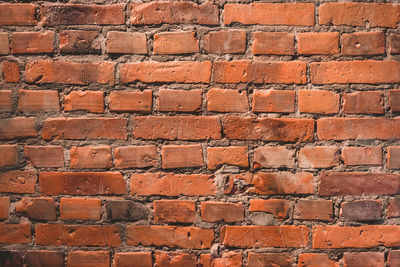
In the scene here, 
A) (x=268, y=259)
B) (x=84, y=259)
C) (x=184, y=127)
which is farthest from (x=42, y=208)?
(x=268, y=259)

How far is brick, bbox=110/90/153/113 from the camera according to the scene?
970mm

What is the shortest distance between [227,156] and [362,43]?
0.59 m

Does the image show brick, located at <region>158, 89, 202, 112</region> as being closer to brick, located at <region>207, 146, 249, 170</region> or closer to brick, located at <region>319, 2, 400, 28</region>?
brick, located at <region>207, 146, 249, 170</region>

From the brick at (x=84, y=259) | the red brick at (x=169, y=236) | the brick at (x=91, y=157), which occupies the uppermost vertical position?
the brick at (x=91, y=157)

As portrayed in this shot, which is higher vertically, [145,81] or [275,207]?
[145,81]

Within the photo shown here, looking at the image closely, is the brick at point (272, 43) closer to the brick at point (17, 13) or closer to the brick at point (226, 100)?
the brick at point (226, 100)

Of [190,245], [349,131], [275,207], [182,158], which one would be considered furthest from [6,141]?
[349,131]

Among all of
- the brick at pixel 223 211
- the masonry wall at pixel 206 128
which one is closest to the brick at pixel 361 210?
the masonry wall at pixel 206 128

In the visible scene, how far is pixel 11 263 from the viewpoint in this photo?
3.23 feet

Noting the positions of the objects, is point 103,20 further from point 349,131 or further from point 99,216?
point 349,131

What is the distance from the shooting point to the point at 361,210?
97 cm

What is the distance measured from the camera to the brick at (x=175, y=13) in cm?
97

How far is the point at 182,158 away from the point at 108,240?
1.22ft

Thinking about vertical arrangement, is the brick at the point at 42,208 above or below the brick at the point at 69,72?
below
